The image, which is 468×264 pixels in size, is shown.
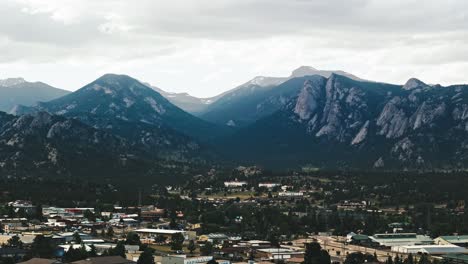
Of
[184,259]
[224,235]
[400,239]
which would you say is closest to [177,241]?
[224,235]

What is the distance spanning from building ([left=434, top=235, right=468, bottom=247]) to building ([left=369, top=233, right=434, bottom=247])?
1.37 metres

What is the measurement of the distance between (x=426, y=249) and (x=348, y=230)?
103 feet

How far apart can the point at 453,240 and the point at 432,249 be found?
9.67 m

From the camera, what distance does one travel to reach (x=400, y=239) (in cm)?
15450

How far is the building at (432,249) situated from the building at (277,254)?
65.6ft

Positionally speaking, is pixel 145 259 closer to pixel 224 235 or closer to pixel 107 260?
pixel 107 260

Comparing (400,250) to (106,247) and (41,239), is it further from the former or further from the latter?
(41,239)

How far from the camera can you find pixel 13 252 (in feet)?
399

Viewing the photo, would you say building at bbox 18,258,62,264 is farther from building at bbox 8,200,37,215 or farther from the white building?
building at bbox 8,200,37,215

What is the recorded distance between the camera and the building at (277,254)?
131m

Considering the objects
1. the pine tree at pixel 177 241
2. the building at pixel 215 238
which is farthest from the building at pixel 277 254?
the pine tree at pixel 177 241

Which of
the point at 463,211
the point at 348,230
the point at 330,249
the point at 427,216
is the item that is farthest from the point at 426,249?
the point at 463,211


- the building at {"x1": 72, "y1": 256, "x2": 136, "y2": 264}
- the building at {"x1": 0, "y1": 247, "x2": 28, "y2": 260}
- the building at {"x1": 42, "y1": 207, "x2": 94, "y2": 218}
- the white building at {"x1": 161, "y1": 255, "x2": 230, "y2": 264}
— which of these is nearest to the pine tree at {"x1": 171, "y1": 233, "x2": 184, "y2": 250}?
the white building at {"x1": 161, "y1": 255, "x2": 230, "y2": 264}

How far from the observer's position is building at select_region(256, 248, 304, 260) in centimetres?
13075
